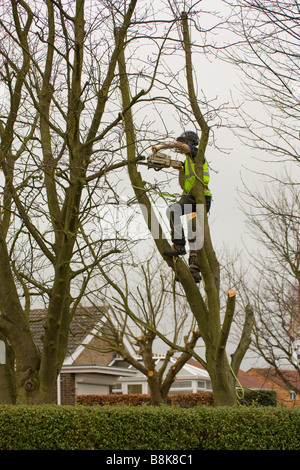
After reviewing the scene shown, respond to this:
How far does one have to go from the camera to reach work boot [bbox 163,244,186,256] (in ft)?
23.7

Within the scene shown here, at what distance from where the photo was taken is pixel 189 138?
749 centimetres

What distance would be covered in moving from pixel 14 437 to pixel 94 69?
4.18 metres

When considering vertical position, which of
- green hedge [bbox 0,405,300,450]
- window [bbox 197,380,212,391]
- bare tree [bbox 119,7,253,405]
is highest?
bare tree [bbox 119,7,253,405]

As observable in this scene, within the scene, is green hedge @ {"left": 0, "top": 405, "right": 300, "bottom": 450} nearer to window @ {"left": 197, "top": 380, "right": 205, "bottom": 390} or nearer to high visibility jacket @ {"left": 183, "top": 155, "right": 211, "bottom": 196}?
high visibility jacket @ {"left": 183, "top": 155, "right": 211, "bottom": 196}

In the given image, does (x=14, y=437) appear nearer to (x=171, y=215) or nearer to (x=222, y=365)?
(x=222, y=365)

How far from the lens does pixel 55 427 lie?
6105 mm

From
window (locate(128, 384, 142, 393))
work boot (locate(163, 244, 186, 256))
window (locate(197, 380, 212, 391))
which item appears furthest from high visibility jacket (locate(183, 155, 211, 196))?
A: window (locate(197, 380, 212, 391))

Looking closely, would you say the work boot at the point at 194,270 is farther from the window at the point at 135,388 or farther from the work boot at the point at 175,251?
the window at the point at 135,388

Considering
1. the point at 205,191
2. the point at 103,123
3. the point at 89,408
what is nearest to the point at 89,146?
the point at 103,123

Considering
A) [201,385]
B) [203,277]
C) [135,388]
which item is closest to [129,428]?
[203,277]

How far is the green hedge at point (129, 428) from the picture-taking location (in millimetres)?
6102

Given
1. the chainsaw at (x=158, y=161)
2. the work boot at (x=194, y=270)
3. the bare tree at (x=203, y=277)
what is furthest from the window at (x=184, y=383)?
the chainsaw at (x=158, y=161)

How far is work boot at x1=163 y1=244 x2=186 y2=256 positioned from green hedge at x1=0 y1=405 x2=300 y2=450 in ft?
5.95

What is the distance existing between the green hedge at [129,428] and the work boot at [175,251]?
71.5 inches
